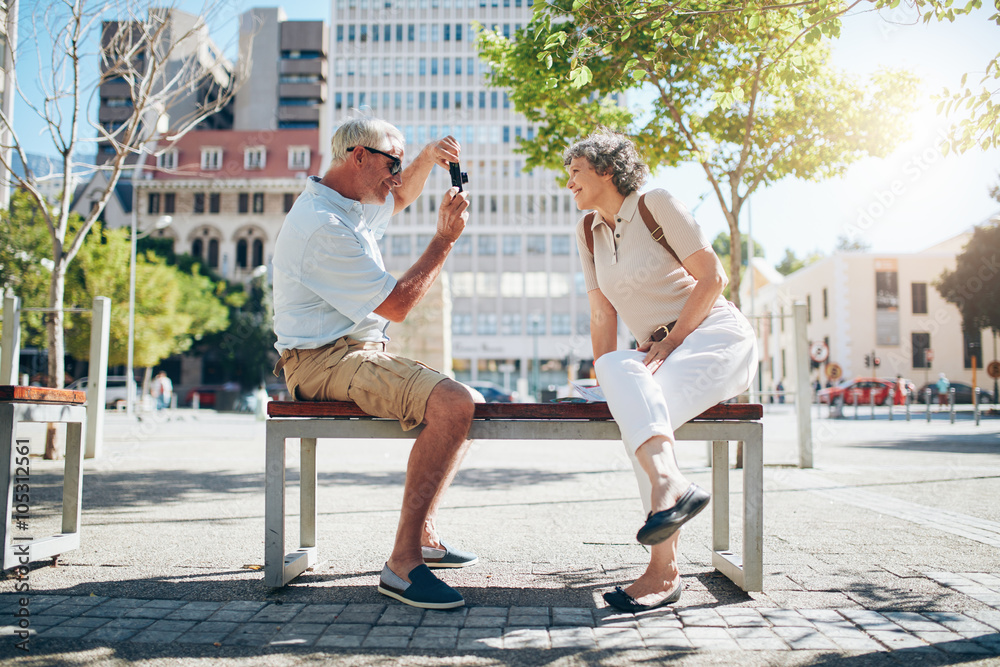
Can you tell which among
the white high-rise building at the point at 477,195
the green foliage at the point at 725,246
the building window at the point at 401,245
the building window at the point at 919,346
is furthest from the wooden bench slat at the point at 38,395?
the green foliage at the point at 725,246

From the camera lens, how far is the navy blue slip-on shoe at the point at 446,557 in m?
3.46

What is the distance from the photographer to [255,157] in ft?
175

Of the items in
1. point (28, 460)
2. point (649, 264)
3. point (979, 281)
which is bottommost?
point (28, 460)

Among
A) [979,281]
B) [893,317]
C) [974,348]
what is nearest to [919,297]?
[893,317]

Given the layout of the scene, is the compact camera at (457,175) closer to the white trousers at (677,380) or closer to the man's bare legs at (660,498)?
the white trousers at (677,380)

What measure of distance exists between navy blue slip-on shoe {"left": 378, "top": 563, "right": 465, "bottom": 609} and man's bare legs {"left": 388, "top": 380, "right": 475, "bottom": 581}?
1.2 inches

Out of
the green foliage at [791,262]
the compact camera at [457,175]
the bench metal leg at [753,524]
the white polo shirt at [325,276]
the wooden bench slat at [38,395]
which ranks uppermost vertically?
the green foliage at [791,262]

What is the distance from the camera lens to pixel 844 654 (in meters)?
2.32

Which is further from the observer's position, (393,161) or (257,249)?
(257,249)

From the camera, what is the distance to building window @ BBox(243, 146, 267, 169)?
174 feet

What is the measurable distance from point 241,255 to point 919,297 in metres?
42.9

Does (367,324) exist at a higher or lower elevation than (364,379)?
higher

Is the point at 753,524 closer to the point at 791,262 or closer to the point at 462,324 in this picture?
the point at 462,324

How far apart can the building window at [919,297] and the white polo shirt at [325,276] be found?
153ft
